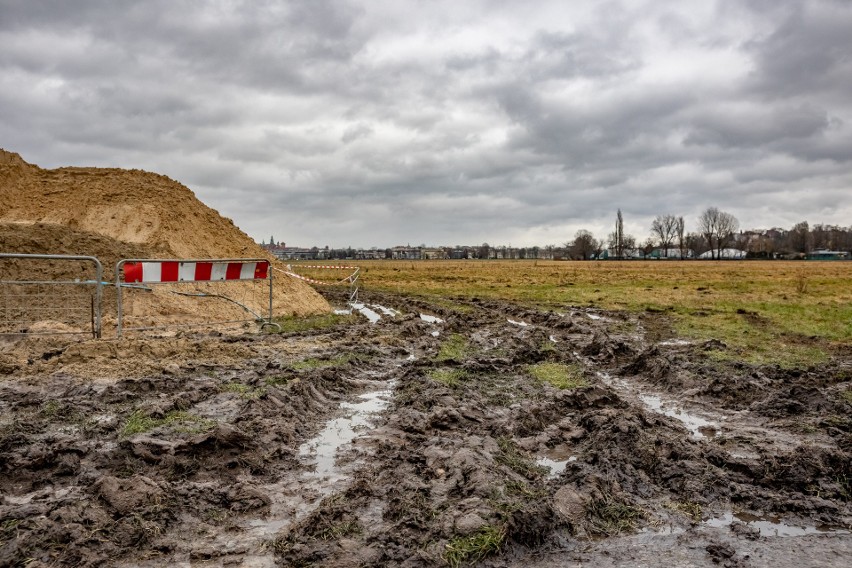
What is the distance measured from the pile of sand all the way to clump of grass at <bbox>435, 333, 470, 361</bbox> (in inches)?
245

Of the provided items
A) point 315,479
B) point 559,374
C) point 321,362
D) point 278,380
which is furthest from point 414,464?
point 321,362

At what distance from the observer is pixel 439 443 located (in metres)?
5.93

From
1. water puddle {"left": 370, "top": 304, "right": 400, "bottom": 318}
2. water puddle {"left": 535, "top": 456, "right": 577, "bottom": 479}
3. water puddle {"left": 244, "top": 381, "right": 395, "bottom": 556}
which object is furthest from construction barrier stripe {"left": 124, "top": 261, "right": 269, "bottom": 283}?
water puddle {"left": 535, "top": 456, "right": 577, "bottom": 479}

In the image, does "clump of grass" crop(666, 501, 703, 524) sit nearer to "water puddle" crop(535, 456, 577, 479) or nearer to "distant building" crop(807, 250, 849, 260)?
"water puddle" crop(535, 456, 577, 479)

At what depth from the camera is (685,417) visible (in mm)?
7430

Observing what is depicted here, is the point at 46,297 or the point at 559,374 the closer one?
the point at 559,374

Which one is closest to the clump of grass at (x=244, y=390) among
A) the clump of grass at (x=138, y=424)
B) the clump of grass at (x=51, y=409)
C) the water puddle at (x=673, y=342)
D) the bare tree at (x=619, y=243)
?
the clump of grass at (x=138, y=424)

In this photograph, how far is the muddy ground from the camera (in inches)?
155

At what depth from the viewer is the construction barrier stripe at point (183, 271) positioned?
1279 centimetres

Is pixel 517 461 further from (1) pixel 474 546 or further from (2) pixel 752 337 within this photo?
(2) pixel 752 337

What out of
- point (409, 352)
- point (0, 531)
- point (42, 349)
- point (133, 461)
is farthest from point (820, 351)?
point (42, 349)

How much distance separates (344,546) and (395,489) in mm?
951

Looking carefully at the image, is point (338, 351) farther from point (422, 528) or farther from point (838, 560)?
point (838, 560)

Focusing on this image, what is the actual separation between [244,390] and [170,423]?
5.69 feet
